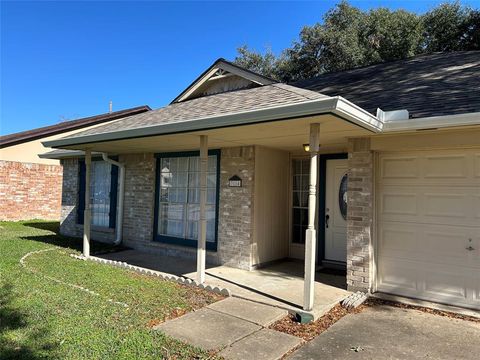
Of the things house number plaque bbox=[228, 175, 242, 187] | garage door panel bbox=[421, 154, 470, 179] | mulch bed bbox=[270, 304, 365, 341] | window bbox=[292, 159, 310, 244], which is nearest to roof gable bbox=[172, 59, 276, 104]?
window bbox=[292, 159, 310, 244]

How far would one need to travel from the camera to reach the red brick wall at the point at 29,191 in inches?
631

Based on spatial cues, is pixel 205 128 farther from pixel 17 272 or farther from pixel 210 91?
pixel 210 91

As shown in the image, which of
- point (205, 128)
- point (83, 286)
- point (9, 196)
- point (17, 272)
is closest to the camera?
point (205, 128)

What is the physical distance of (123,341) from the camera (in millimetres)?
3871

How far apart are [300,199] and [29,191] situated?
44.8 feet

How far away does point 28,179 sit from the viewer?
656 inches

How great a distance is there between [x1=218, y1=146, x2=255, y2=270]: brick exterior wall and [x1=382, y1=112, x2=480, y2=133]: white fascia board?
3.08 m

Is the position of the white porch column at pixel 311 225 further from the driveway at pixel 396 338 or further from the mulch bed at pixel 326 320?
the driveway at pixel 396 338

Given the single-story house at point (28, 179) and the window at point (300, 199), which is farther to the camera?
the single-story house at point (28, 179)

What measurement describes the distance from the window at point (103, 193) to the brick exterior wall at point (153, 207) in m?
0.42

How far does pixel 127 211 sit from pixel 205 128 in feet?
18.6

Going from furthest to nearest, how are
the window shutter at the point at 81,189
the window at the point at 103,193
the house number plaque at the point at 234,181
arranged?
1. the window shutter at the point at 81,189
2. the window at the point at 103,193
3. the house number plaque at the point at 234,181

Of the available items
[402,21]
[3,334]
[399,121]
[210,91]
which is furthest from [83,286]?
[402,21]

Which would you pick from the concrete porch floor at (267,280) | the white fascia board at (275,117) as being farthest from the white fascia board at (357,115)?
the concrete porch floor at (267,280)
